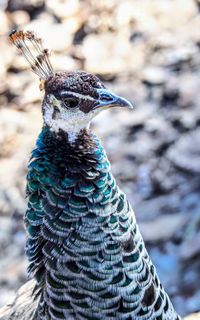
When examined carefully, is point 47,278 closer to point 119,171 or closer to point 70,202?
point 70,202

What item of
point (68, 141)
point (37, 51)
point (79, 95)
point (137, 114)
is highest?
point (137, 114)

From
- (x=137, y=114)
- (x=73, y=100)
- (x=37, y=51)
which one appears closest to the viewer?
(x=73, y=100)

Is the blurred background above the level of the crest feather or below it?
above

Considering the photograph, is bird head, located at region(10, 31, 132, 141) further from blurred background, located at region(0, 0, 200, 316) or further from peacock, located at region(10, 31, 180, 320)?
blurred background, located at region(0, 0, 200, 316)

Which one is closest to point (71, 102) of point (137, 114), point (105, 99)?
point (105, 99)

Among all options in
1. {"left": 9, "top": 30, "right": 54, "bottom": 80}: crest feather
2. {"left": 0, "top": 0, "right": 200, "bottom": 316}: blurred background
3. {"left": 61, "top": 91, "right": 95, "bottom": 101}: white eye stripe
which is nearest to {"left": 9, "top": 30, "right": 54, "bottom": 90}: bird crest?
{"left": 9, "top": 30, "right": 54, "bottom": 80}: crest feather

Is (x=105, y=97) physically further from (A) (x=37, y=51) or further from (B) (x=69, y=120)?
(A) (x=37, y=51)
